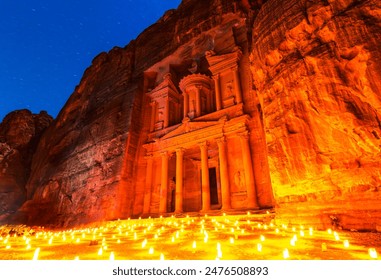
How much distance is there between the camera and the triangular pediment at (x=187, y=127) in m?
15.3

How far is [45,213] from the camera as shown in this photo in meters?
17.3

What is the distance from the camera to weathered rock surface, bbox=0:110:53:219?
22266mm

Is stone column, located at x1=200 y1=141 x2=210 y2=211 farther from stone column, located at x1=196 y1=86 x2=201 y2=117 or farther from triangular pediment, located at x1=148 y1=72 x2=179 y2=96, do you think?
triangular pediment, located at x1=148 y1=72 x2=179 y2=96

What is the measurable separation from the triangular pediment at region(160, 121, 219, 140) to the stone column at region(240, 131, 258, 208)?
Result: 249cm

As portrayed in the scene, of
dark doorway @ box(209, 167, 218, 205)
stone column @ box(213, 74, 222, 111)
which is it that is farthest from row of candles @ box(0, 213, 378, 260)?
stone column @ box(213, 74, 222, 111)

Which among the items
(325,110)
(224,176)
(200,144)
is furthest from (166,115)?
(325,110)

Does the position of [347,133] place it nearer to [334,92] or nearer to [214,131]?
[334,92]

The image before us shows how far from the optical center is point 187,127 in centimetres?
1599

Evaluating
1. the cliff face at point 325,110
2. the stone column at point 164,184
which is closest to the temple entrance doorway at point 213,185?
the stone column at point 164,184

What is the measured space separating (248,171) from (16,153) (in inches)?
1086

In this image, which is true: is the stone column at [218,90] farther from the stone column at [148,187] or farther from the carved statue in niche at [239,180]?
the stone column at [148,187]

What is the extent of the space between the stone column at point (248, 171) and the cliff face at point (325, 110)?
511 cm

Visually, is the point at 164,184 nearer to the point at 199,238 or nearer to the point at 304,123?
the point at 199,238
